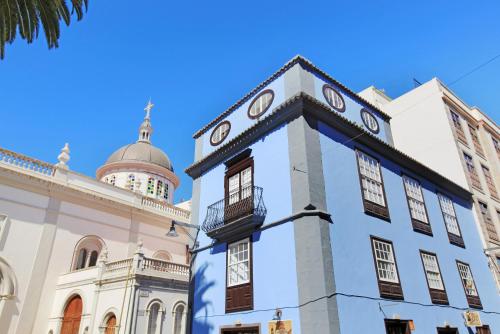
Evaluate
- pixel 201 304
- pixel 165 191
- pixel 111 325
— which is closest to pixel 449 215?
pixel 201 304

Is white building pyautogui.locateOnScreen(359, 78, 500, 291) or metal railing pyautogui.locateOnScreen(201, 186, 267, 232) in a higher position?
white building pyautogui.locateOnScreen(359, 78, 500, 291)

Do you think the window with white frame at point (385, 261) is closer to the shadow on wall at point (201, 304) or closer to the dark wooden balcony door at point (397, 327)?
the dark wooden balcony door at point (397, 327)

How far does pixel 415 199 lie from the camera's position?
14.6 metres

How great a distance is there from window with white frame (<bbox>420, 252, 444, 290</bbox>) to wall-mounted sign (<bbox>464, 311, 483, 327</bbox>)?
1.47 meters

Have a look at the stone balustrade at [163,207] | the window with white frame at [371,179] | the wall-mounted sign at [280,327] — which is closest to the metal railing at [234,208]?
the wall-mounted sign at [280,327]

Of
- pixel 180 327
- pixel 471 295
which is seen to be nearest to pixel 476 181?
pixel 471 295

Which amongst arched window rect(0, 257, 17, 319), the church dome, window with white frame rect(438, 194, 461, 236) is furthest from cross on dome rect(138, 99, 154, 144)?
window with white frame rect(438, 194, 461, 236)

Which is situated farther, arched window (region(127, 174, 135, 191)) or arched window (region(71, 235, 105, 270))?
arched window (region(127, 174, 135, 191))

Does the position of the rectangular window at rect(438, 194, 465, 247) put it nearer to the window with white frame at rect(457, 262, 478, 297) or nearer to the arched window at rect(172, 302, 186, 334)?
the window with white frame at rect(457, 262, 478, 297)

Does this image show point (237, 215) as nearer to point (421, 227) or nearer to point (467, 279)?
point (421, 227)

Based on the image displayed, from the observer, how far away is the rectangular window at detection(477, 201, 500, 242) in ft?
60.9

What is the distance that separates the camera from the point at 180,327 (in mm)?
15766

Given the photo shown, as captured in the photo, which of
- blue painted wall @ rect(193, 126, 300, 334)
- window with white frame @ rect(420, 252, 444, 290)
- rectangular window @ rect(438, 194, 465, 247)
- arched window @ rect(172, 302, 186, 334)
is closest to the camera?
blue painted wall @ rect(193, 126, 300, 334)

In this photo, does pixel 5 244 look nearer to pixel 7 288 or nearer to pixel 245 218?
pixel 7 288
